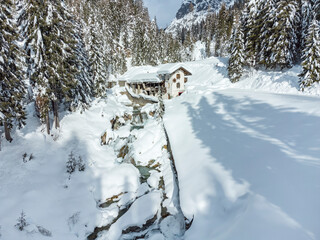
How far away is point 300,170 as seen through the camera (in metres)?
6.16

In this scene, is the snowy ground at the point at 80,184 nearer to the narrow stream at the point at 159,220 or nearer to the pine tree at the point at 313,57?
the narrow stream at the point at 159,220

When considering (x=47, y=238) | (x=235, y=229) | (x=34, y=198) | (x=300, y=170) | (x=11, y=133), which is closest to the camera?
(x=235, y=229)

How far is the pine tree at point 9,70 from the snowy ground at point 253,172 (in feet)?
42.2

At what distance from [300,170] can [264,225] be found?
2628 millimetres

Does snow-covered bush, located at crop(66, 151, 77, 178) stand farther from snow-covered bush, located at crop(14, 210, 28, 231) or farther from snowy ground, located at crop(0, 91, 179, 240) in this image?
snow-covered bush, located at crop(14, 210, 28, 231)

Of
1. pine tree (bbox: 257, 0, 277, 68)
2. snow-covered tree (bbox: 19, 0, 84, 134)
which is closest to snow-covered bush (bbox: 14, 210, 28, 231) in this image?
snow-covered tree (bbox: 19, 0, 84, 134)

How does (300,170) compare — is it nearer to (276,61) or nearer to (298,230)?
(298,230)

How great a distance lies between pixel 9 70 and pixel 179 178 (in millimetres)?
14702

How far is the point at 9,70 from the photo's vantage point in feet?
42.3

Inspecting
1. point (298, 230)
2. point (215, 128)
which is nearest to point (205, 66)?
point (215, 128)

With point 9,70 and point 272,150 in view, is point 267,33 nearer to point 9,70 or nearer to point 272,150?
point 272,150

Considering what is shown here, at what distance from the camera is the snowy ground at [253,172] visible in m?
5.05

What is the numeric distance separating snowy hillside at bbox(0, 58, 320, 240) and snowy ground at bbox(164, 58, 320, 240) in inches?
1.5

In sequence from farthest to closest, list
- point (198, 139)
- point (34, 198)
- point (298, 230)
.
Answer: point (198, 139)
point (34, 198)
point (298, 230)
